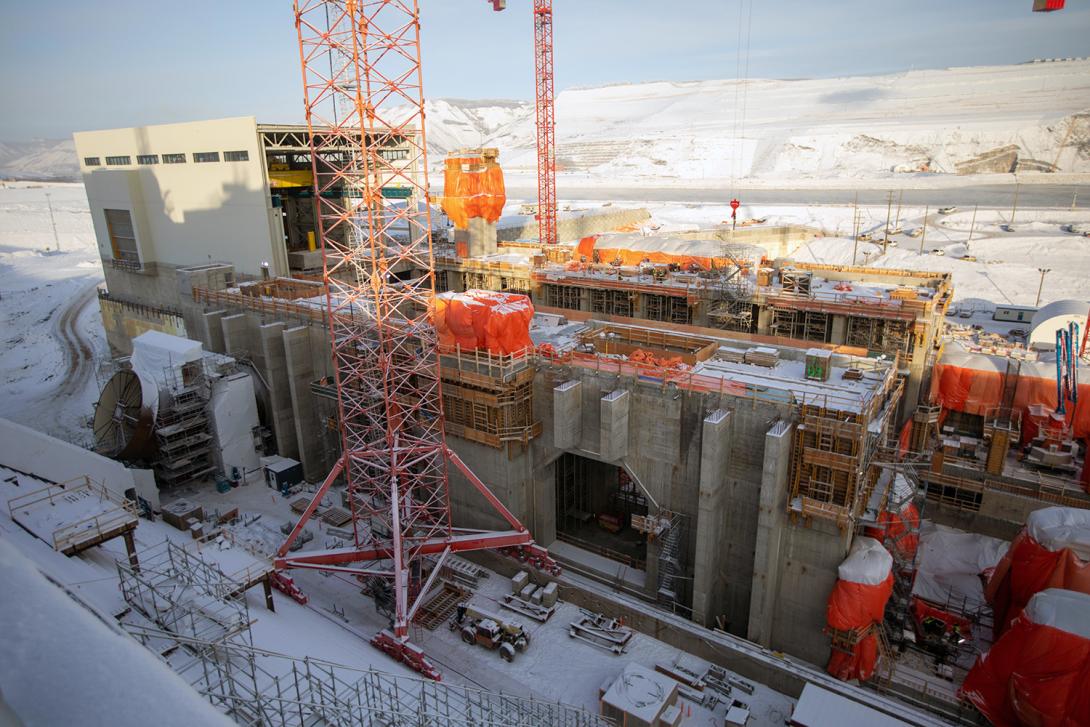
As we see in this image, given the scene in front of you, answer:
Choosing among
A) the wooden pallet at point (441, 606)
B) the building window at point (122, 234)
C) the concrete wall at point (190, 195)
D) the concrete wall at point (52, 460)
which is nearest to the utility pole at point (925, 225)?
the concrete wall at point (190, 195)

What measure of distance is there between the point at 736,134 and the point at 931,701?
177m

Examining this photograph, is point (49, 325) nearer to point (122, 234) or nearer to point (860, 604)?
point (122, 234)

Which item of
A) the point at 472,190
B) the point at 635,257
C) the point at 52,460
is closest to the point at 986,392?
the point at 635,257

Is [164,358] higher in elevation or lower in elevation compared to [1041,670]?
higher

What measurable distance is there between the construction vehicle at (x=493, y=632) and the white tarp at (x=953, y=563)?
14667 mm

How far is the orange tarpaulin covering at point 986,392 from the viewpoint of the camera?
103ft

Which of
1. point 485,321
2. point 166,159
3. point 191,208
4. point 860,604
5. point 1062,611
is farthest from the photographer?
point 166,159

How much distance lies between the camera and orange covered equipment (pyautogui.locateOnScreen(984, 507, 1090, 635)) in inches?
822

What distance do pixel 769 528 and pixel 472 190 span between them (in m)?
32.9

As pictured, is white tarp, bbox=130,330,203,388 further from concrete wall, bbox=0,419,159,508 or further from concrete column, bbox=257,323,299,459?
concrete wall, bbox=0,419,159,508

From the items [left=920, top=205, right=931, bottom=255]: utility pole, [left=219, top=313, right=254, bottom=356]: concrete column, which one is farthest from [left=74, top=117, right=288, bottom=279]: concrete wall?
[left=920, top=205, right=931, bottom=255]: utility pole

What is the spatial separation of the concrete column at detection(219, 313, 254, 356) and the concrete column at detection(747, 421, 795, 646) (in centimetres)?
2711

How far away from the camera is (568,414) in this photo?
23750 mm

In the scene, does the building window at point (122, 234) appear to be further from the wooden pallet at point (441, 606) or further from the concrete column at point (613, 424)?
the concrete column at point (613, 424)
